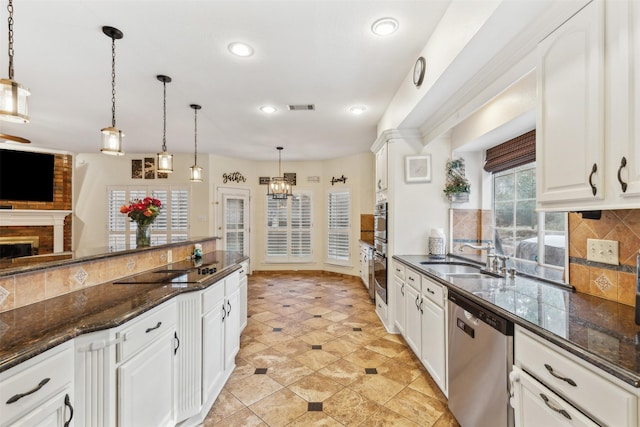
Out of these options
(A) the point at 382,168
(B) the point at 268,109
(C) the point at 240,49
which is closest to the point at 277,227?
(B) the point at 268,109

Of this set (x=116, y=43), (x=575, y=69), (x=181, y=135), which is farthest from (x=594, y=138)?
(x=181, y=135)

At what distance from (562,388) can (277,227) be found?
616cm

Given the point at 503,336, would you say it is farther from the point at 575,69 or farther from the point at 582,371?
the point at 575,69

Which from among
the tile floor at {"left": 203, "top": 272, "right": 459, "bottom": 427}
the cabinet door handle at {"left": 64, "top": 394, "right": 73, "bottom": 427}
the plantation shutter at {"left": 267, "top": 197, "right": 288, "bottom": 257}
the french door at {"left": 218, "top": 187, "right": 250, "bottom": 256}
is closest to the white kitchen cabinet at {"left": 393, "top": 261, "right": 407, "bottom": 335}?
the tile floor at {"left": 203, "top": 272, "right": 459, "bottom": 427}

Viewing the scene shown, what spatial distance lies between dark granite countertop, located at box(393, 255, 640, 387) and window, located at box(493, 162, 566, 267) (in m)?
0.56

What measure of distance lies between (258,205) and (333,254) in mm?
2164

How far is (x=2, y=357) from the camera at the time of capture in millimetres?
875

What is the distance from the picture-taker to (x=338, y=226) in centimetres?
648

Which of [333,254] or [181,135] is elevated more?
[181,135]

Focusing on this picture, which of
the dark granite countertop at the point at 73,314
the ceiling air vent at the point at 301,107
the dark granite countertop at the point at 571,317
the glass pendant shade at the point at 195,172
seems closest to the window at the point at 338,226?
the ceiling air vent at the point at 301,107

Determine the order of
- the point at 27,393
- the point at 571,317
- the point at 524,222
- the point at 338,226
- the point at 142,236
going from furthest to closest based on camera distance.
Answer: the point at 338,226
the point at 524,222
the point at 142,236
the point at 571,317
the point at 27,393

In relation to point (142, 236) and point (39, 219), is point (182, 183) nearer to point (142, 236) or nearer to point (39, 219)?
point (39, 219)

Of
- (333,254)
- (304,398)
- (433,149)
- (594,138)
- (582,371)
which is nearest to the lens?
(582,371)

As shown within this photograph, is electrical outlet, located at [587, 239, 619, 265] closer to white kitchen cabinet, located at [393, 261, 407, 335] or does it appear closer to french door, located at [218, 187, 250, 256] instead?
white kitchen cabinet, located at [393, 261, 407, 335]
